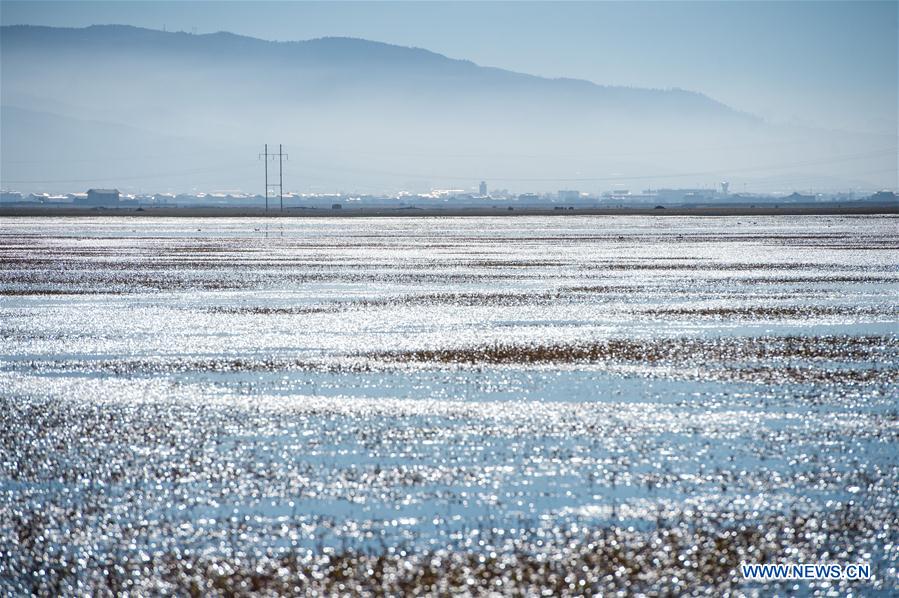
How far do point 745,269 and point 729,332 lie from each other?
1817 cm

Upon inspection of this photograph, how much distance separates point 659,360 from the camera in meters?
18.5

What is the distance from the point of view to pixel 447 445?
12.6m

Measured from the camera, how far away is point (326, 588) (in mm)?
8250

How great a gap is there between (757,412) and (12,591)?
8.97 m

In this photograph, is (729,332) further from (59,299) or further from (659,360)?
(59,299)

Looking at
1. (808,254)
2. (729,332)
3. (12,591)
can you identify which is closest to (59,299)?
(729,332)

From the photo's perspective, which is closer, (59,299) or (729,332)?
(729,332)

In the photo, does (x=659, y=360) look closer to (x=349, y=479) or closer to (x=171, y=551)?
(x=349, y=479)

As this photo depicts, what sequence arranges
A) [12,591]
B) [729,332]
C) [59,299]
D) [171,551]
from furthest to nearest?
1. [59,299]
2. [729,332]
3. [171,551]
4. [12,591]

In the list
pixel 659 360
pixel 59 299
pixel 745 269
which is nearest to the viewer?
pixel 659 360

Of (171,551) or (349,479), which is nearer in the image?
(171,551)

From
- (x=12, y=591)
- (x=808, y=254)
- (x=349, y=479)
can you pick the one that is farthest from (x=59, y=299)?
(x=808, y=254)

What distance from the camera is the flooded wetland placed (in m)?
8.80

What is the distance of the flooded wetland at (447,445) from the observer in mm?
→ 8805
